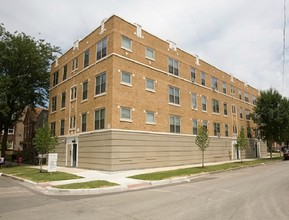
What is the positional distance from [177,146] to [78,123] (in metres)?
10.4

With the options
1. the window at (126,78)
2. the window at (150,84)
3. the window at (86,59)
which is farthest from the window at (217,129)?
the window at (86,59)

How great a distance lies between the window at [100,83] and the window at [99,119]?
1751mm

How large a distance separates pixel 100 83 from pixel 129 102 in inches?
131

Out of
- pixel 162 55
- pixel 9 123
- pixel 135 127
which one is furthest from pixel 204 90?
pixel 9 123

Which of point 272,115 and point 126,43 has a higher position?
point 126,43

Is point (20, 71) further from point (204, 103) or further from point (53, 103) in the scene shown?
point (204, 103)

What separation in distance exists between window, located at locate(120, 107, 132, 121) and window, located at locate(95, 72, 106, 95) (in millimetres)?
2446

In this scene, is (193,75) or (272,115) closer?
(193,75)

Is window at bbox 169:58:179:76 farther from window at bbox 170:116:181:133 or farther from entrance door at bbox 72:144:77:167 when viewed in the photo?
entrance door at bbox 72:144:77:167

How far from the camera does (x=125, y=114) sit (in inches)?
926

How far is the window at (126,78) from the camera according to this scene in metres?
24.0

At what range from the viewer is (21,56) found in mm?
35812

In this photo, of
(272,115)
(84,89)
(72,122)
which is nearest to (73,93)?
(84,89)

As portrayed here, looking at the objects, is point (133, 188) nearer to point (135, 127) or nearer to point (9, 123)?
point (135, 127)
